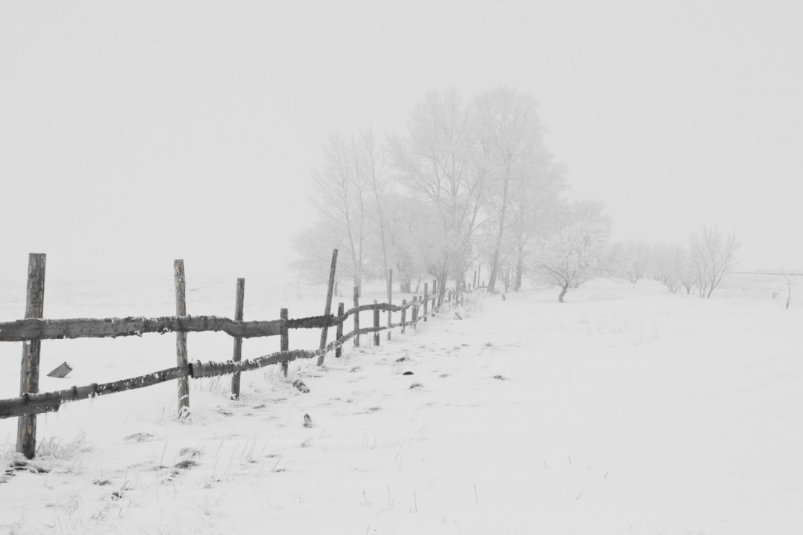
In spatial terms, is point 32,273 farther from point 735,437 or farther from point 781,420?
point 781,420

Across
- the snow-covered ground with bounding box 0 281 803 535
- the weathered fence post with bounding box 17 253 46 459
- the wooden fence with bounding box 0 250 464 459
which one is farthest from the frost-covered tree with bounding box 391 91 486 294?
the weathered fence post with bounding box 17 253 46 459

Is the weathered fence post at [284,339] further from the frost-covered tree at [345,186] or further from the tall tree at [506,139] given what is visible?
the tall tree at [506,139]

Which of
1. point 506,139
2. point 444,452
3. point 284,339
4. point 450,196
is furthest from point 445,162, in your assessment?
point 444,452

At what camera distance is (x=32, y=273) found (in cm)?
388

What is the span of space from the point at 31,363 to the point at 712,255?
132ft

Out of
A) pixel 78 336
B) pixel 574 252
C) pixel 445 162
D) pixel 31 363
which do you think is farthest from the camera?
pixel 574 252

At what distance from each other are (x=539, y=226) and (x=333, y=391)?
28.5 metres

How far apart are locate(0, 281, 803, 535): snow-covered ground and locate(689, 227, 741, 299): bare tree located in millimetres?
31836

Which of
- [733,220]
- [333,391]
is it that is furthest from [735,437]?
[733,220]

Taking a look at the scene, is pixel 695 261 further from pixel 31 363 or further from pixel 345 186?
pixel 31 363

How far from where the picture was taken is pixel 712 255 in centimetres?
3484

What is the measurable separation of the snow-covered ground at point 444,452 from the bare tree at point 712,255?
31836mm

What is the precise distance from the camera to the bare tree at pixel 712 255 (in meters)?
34.6

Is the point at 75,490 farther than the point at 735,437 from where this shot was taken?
No
